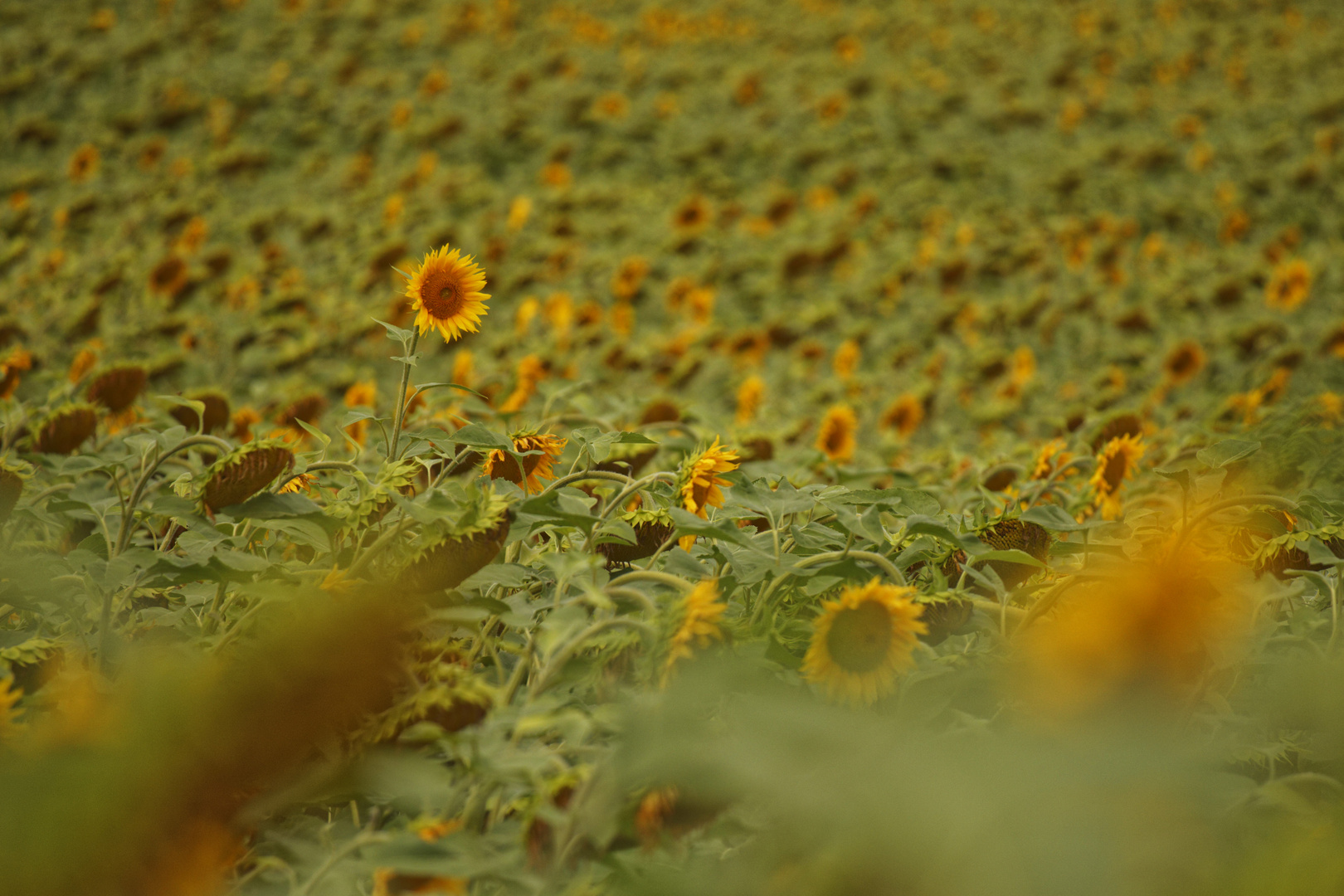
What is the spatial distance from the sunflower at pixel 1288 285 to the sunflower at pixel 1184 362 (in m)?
0.96

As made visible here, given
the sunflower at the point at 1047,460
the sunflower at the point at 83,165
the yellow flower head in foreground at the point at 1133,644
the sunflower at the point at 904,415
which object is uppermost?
the sunflower at the point at 83,165

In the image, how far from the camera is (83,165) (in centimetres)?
601

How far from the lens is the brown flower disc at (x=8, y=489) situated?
1193 mm

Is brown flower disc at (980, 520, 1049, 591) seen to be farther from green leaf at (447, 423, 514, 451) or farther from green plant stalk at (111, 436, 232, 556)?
green plant stalk at (111, 436, 232, 556)

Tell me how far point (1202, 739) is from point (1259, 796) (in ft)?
0.24

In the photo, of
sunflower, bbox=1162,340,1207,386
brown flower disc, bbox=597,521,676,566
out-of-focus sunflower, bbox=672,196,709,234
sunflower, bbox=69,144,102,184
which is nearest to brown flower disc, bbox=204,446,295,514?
brown flower disc, bbox=597,521,676,566

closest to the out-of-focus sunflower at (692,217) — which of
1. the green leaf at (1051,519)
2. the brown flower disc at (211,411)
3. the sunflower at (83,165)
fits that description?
the sunflower at (83,165)

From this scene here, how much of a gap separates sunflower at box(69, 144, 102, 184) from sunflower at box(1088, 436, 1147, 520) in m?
6.84

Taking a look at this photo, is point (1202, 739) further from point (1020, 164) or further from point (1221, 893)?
point (1020, 164)

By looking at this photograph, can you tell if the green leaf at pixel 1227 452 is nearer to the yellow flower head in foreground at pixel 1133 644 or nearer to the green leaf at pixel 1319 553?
the green leaf at pixel 1319 553

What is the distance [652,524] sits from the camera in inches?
43.1

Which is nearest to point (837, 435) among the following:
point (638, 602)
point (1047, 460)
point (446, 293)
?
point (1047, 460)

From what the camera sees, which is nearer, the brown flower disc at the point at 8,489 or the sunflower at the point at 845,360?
the brown flower disc at the point at 8,489

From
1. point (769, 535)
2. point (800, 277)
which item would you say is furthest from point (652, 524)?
point (800, 277)
